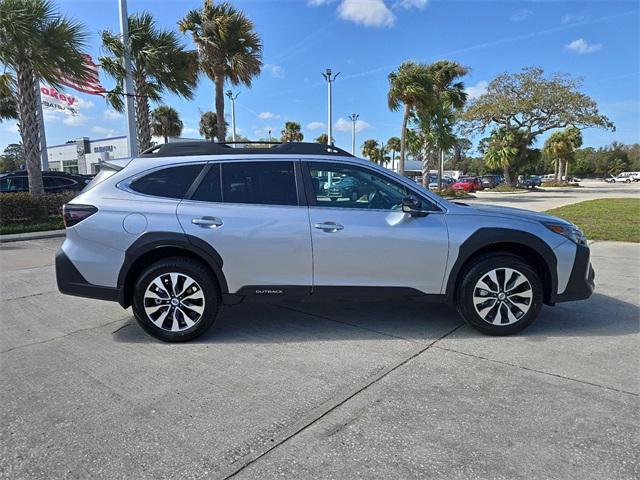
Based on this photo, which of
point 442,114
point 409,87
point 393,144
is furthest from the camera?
point 393,144

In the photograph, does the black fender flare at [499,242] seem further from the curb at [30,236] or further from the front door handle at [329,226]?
the curb at [30,236]

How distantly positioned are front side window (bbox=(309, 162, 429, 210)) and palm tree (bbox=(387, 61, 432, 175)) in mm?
19215

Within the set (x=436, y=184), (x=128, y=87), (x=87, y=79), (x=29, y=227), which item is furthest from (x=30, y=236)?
(x=436, y=184)

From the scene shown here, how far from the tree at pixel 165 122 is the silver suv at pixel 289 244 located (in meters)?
35.9

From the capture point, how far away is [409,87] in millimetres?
21609

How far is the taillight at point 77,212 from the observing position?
3.88m

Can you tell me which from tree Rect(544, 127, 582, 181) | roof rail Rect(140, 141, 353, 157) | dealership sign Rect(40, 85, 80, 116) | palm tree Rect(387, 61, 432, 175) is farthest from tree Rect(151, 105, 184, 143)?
tree Rect(544, 127, 582, 181)

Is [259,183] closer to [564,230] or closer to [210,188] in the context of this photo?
[210,188]

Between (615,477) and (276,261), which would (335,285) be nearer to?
(276,261)

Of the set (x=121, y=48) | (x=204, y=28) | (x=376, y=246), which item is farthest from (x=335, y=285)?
(x=204, y=28)

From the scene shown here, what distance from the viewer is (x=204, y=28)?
15758 millimetres

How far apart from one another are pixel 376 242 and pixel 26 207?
12415 millimetres

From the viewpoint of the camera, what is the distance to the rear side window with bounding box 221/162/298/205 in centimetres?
399

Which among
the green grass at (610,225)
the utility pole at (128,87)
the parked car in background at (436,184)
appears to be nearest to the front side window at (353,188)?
the green grass at (610,225)
